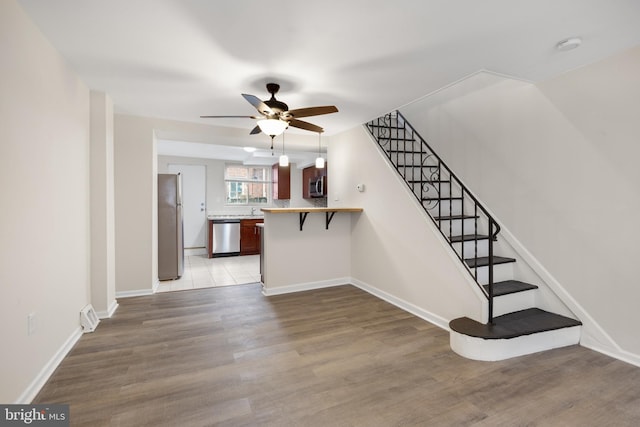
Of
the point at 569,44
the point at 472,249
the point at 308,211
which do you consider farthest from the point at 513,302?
the point at 308,211

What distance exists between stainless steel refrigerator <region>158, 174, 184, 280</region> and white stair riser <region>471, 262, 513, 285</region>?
421cm

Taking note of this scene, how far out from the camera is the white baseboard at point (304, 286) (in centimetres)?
407

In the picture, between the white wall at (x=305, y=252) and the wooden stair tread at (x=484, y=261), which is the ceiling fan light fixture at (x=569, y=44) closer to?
the wooden stair tread at (x=484, y=261)

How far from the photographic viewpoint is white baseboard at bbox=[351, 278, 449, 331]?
9.93ft

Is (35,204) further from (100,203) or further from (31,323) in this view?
(100,203)

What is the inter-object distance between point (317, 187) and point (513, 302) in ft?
15.6

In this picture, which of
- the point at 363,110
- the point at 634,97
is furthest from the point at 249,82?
the point at 634,97

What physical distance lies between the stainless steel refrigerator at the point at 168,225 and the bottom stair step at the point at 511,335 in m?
4.07

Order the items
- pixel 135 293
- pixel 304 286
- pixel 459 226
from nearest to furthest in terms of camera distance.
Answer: pixel 459 226
pixel 135 293
pixel 304 286

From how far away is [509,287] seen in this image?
2855 mm

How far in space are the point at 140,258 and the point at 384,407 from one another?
3533 mm

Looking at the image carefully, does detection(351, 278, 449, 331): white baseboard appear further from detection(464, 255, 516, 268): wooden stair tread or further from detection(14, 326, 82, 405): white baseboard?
detection(14, 326, 82, 405): white baseboard

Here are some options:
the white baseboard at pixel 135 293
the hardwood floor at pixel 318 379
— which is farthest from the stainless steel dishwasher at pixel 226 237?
the hardwood floor at pixel 318 379

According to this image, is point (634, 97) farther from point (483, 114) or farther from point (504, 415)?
point (504, 415)
